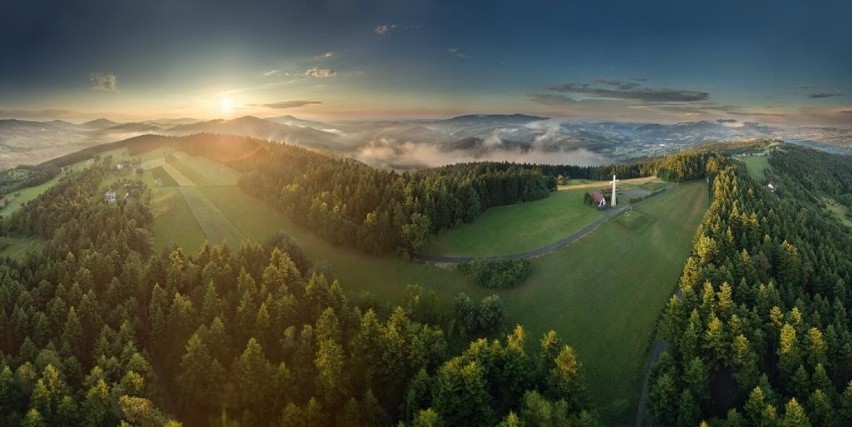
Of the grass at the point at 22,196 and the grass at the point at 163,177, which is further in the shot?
the grass at the point at 163,177

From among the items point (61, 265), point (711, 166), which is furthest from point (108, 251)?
point (711, 166)

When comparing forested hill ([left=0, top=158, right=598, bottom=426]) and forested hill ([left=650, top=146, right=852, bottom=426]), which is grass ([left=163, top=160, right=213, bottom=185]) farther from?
forested hill ([left=650, top=146, right=852, bottom=426])

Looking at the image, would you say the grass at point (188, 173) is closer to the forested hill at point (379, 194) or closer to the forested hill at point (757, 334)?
the forested hill at point (379, 194)

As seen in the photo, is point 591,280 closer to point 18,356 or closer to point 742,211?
point 742,211

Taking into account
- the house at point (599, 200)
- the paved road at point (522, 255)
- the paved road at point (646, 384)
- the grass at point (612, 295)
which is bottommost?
the paved road at point (646, 384)

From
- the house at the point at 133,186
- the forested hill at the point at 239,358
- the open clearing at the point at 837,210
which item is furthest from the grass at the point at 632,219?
the house at the point at 133,186

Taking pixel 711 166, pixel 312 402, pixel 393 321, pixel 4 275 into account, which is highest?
pixel 711 166
